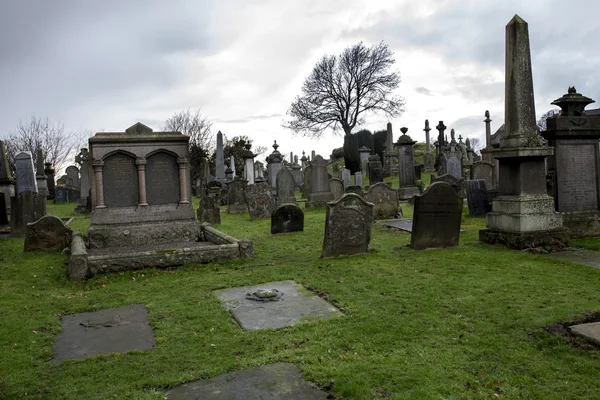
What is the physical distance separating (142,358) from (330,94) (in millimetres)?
42100

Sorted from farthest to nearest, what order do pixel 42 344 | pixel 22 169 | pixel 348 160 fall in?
pixel 348 160 < pixel 22 169 < pixel 42 344

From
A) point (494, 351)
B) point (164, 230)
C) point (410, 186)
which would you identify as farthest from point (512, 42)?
point (410, 186)

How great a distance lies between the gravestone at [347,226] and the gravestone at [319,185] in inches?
461

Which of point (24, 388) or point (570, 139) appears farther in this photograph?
point (570, 139)

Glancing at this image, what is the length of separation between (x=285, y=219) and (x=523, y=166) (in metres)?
6.31

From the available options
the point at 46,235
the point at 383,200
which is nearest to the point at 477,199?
the point at 383,200

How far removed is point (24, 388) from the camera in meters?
3.96

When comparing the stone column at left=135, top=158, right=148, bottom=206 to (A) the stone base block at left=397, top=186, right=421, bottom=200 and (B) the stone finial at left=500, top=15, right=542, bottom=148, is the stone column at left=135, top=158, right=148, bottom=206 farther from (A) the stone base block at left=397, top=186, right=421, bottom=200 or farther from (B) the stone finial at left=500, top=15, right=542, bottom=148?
(A) the stone base block at left=397, top=186, right=421, bottom=200

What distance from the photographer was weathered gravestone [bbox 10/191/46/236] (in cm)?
1404

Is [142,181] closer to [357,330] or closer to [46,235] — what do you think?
[46,235]

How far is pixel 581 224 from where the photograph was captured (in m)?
10.5

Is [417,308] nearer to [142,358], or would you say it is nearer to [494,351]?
[494,351]

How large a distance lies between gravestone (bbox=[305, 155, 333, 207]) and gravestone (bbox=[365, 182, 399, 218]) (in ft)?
18.4

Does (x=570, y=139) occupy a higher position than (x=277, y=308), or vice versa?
(x=570, y=139)
